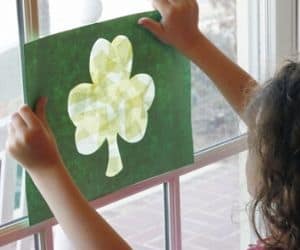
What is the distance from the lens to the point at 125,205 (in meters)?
1.16

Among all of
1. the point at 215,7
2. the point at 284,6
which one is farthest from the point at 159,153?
the point at 284,6

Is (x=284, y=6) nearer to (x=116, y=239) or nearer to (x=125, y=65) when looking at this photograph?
(x=125, y=65)

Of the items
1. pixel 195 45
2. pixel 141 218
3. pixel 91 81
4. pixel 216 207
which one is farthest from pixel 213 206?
pixel 91 81

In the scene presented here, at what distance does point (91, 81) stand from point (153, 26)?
13cm

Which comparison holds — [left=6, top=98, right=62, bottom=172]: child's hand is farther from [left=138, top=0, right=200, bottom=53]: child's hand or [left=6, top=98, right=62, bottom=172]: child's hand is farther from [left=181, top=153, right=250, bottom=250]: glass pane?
[left=181, top=153, right=250, bottom=250]: glass pane

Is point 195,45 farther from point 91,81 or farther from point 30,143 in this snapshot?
point 30,143

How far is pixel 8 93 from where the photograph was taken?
96 centimetres

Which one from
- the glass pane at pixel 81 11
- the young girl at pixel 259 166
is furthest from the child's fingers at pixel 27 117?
the glass pane at pixel 81 11

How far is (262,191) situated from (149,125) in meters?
0.21

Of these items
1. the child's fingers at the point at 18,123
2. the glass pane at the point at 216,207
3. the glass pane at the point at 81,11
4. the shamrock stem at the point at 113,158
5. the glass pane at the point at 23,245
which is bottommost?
the glass pane at the point at 216,207

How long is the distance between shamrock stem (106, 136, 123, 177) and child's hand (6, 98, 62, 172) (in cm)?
13

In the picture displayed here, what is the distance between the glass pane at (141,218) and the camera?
3.80 ft

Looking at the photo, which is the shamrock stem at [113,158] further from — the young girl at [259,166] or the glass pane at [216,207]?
the glass pane at [216,207]

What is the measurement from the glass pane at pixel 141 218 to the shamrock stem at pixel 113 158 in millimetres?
93
